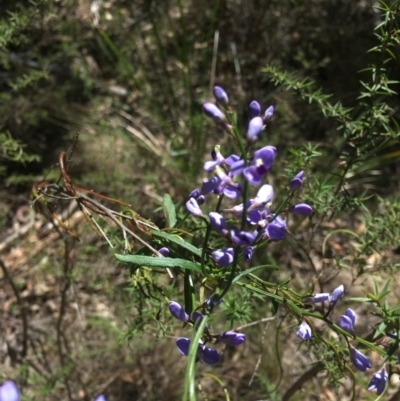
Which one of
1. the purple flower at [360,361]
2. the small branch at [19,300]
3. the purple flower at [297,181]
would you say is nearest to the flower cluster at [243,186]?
the purple flower at [297,181]

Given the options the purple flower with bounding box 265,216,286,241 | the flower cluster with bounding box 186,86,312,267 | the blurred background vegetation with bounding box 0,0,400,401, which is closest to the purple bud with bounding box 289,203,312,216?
the flower cluster with bounding box 186,86,312,267

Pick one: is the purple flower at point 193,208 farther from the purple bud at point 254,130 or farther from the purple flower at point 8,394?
the purple flower at point 8,394

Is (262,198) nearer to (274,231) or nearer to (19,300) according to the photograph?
(274,231)

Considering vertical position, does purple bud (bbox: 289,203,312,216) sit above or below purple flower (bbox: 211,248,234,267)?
below

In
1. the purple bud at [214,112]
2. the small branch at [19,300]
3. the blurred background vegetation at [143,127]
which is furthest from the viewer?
the blurred background vegetation at [143,127]

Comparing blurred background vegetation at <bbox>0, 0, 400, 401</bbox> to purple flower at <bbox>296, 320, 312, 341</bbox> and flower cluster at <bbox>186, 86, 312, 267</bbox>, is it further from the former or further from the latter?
flower cluster at <bbox>186, 86, 312, 267</bbox>

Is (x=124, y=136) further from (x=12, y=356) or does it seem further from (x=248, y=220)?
(x=248, y=220)

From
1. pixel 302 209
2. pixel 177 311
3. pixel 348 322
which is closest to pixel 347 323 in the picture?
pixel 348 322

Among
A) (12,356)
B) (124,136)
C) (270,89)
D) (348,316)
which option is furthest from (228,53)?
(348,316)
